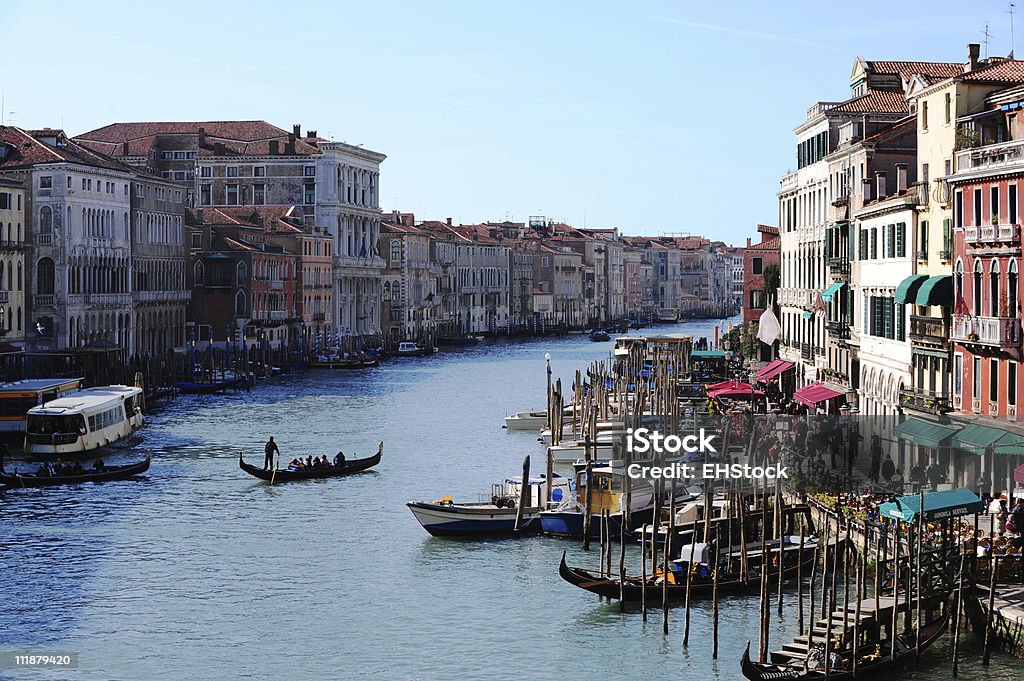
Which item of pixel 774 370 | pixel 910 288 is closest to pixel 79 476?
pixel 910 288

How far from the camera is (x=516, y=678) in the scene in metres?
14.2

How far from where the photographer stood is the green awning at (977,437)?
17.7 meters

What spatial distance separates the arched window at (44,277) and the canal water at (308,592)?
46.8 ft

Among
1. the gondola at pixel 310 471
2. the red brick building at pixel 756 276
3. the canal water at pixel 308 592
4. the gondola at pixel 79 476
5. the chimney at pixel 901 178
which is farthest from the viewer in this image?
the red brick building at pixel 756 276

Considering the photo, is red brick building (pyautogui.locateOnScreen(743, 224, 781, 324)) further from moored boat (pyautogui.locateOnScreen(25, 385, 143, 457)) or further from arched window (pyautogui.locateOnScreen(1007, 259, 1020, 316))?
arched window (pyautogui.locateOnScreen(1007, 259, 1020, 316))

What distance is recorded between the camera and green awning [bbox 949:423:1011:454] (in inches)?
695

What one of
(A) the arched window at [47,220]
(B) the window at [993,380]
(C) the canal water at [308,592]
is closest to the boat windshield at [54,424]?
(C) the canal water at [308,592]

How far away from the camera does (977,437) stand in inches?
708

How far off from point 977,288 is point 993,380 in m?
1.18

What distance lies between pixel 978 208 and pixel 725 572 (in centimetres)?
564

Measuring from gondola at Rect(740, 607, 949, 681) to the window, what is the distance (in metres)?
5.45

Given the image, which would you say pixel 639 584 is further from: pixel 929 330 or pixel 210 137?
pixel 210 137

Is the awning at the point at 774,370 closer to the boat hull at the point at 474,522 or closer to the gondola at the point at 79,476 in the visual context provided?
the gondola at the point at 79,476

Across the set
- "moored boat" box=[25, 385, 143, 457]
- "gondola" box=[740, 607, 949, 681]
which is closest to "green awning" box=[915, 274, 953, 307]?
"gondola" box=[740, 607, 949, 681]
